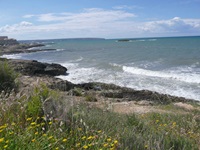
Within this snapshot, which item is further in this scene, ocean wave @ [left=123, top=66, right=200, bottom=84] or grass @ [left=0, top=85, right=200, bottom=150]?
ocean wave @ [left=123, top=66, right=200, bottom=84]

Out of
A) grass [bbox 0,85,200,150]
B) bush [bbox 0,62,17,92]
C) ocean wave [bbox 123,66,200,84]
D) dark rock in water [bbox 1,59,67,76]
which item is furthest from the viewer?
dark rock in water [bbox 1,59,67,76]

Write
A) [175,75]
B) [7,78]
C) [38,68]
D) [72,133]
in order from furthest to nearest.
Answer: [38,68]
[175,75]
[7,78]
[72,133]

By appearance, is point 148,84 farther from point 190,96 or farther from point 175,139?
point 175,139

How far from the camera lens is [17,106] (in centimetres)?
437

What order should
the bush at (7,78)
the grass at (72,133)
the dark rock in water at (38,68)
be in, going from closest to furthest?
the grass at (72,133) < the bush at (7,78) < the dark rock in water at (38,68)

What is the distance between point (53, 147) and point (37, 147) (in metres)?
0.24

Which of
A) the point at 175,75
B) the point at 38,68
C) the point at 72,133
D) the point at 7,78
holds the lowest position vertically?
the point at 175,75

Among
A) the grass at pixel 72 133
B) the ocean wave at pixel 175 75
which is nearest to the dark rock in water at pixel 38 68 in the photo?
the ocean wave at pixel 175 75

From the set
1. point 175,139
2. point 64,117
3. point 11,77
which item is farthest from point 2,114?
point 11,77

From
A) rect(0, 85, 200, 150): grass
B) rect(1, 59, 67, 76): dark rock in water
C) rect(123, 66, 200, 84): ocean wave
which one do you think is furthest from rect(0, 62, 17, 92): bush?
rect(123, 66, 200, 84): ocean wave

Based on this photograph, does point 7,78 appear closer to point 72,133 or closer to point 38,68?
point 72,133

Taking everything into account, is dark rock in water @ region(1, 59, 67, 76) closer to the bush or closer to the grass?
the bush

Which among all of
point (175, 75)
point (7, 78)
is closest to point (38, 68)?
point (175, 75)

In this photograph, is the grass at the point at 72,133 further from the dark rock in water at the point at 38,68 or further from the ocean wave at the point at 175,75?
the dark rock in water at the point at 38,68
